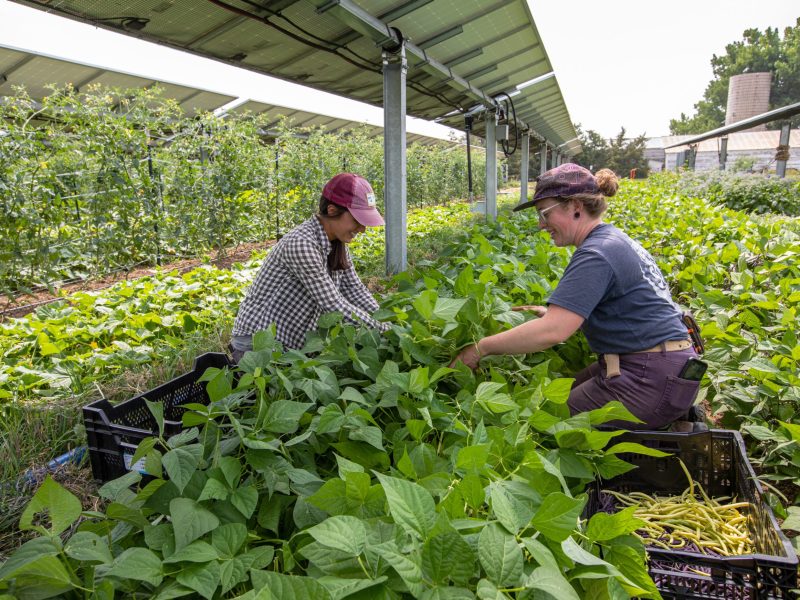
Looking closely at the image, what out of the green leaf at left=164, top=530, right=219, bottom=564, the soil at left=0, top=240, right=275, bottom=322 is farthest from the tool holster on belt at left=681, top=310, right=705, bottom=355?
the soil at left=0, top=240, right=275, bottom=322

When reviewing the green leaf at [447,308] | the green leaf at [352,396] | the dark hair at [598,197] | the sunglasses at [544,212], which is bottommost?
the green leaf at [352,396]

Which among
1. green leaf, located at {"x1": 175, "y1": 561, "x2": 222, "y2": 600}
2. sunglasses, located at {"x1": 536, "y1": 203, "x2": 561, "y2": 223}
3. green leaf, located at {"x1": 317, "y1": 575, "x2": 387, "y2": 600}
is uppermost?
sunglasses, located at {"x1": 536, "y1": 203, "x2": 561, "y2": 223}

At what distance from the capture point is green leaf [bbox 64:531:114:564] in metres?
1.07

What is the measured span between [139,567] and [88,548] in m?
0.13

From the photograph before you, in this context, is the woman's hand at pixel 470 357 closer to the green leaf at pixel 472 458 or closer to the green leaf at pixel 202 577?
the green leaf at pixel 472 458

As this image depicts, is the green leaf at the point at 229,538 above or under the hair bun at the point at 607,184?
under

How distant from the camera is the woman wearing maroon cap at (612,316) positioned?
2.26m

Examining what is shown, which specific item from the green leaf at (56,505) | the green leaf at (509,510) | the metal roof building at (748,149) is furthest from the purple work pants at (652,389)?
the metal roof building at (748,149)

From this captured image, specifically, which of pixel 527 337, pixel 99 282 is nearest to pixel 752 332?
pixel 527 337

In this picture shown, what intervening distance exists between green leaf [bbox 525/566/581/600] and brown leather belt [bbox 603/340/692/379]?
1598 millimetres

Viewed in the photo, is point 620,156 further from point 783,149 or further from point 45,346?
point 45,346

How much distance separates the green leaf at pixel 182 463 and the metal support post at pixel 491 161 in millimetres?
8589

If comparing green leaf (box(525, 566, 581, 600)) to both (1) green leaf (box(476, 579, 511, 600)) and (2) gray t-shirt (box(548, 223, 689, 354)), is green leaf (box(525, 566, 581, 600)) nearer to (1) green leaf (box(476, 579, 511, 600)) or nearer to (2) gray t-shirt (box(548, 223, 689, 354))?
(1) green leaf (box(476, 579, 511, 600))

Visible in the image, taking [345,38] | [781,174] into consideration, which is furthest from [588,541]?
[781,174]
